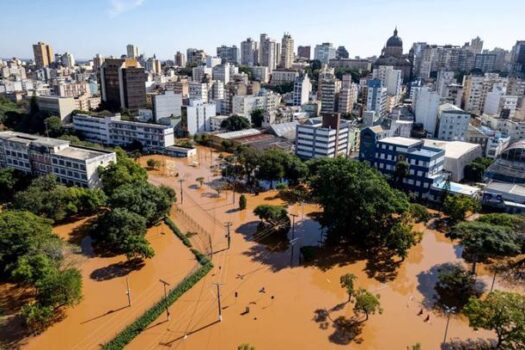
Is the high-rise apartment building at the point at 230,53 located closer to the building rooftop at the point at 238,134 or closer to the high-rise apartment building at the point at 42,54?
the high-rise apartment building at the point at 42,54

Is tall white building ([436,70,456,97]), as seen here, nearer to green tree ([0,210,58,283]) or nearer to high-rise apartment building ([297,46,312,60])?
green tree ([0,210,58,283])

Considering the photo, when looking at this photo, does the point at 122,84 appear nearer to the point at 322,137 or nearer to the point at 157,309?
the point at 322,137

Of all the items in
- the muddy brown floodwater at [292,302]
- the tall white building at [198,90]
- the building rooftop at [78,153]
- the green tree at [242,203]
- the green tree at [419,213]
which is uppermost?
the tall white building at [198,90]

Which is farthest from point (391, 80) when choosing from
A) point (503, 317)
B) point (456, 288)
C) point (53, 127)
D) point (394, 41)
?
point (503, 317)

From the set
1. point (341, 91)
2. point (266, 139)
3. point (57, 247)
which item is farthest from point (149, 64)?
point (57, 247)

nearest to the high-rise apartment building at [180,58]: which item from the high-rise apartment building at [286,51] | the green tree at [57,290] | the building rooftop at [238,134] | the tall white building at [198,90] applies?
the high-rise apartment building at [286,51]

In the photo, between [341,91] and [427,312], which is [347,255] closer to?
[427,312]
